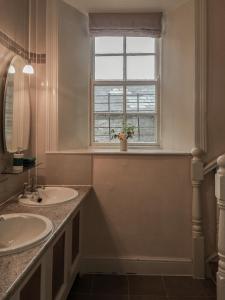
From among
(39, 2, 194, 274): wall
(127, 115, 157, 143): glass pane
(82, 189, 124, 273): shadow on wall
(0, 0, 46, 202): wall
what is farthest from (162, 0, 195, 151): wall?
(0, 0, 46, 202): wall

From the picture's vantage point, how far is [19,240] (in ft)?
5.33

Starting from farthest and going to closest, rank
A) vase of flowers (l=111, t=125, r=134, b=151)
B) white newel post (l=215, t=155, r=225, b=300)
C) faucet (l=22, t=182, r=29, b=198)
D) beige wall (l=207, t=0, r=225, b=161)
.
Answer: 1. vase of flowers (l=111, t=125, r=134, b=151)
2. beige wall (l=207, t=0, r=225, b=161)
3. faucet (l=22, t=182, r=29, b=198)
4. white newel post (l=215, t=155, r=225, b=300)

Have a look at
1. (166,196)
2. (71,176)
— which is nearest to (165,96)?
(166,196)

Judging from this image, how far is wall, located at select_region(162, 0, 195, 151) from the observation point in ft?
8.46

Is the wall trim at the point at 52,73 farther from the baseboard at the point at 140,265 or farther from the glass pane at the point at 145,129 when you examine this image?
the baseboard at the point at 140,265

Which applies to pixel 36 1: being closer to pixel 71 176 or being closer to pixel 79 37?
pixel 79 37

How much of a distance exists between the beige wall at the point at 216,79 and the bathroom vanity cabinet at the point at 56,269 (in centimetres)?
133

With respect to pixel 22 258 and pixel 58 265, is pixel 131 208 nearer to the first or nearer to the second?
pixel 58 265

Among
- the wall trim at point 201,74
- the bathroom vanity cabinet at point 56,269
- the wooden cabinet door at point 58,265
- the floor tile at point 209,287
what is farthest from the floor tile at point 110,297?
the wall trim at point 201,74

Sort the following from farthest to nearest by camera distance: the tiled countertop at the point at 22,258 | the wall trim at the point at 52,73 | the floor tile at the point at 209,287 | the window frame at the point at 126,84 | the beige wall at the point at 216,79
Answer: the window frame at the point at 126,84, the wall trim at the point at 52,73, the beige wall at the point at 216,79, the floor tile at the point at 209,287, the tiled countertop at the point at 22,258

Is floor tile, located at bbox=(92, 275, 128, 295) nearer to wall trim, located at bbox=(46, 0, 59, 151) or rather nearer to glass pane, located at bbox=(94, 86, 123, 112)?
wall trim, located at bbox=(46, 0, 59, 151)

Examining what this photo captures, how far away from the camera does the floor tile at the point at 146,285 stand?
7.59 feet

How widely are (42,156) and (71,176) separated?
317mm

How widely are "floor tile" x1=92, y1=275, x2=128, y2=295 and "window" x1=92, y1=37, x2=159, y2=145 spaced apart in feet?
4.28
